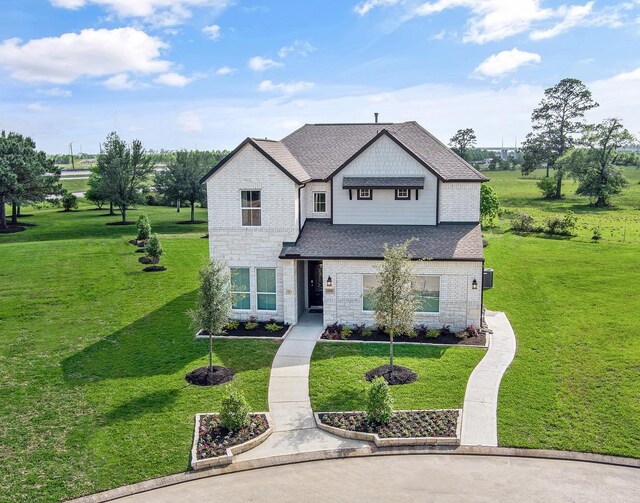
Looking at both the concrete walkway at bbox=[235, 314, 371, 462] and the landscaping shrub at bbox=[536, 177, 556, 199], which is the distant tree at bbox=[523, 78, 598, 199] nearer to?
the landscaping shrub at bbox=[536, 177, 556, 199]

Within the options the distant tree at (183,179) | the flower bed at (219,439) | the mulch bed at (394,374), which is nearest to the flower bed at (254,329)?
the mulch bed at (394,374)

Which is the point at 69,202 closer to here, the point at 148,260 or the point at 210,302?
the point at 148,260

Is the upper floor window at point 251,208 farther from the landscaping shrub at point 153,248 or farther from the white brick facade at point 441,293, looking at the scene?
the landscaping shrub at point 153,248

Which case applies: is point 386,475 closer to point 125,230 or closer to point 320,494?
point 320,494

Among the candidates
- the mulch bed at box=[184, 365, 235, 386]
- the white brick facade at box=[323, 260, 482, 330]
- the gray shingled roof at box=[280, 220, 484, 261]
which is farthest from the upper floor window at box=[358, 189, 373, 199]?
→ the mulch bed at box=[184, 365, 235, 386]

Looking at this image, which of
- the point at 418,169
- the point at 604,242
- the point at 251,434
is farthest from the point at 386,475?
the point at 604,242
